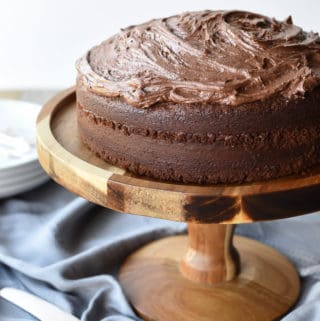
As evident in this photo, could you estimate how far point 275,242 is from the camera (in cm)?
116

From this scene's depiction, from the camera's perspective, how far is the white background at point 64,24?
1.63 m

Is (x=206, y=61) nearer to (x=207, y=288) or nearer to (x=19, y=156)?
(x=207, y=288)

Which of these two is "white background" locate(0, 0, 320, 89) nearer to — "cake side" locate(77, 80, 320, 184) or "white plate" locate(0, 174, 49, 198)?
"white plate" locate(0, 174, 49, 198)

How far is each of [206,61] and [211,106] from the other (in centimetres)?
8

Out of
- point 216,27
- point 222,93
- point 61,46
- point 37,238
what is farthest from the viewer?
point 61,46

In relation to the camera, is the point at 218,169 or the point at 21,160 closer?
the point at 218,169

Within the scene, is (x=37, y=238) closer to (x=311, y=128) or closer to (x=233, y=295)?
(x=233, y=295)

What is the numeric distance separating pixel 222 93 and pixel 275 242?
0.45 meters

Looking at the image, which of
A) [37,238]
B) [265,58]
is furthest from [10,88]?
[265,58]

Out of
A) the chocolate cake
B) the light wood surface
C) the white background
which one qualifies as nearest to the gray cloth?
the light wood surface

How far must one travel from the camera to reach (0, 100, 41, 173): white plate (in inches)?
47.3

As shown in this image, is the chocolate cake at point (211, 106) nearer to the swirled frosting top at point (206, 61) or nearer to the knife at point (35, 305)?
the swirled frosting top at point (206, 61)

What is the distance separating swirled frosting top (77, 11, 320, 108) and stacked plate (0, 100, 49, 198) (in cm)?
30

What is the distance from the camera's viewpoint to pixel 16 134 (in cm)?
133
